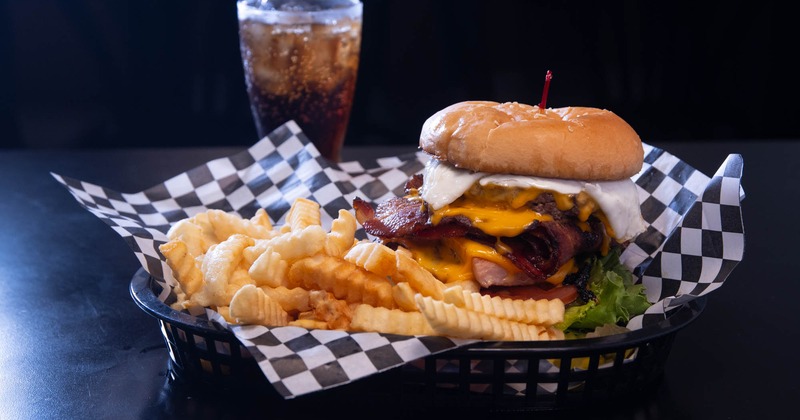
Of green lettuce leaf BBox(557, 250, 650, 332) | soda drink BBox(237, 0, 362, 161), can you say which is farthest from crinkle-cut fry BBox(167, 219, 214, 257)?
soda drink BBox(237, 0, 362, 161)

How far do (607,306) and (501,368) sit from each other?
50 centimetres

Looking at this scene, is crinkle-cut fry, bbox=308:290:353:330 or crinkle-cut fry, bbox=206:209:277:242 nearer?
crinkle-cut fry, bbox=308:290:353:330

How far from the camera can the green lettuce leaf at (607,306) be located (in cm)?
239

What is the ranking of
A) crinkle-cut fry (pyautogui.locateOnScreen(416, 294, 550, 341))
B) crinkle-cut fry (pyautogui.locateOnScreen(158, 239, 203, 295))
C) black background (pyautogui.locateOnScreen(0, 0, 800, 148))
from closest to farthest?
crinkle-cut fry (pyautogui.locateOnScreen(416, 294, 550, 341))
crinkle-cut fry (pyautogui.locateOnScreen(158, 239, 203, 295))
black background (pyautogui.locateOnScreen(0, 0, 800, 148))

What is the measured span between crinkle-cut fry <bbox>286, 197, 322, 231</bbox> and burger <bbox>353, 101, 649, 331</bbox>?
0.17 m

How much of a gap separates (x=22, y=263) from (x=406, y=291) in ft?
5.33

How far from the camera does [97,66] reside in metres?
5.81

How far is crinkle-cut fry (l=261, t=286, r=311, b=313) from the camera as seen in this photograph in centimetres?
220

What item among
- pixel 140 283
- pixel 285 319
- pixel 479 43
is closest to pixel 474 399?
pixel 285 319

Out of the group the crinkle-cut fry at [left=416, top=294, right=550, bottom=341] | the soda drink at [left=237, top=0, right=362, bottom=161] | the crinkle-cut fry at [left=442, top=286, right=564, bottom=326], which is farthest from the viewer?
the soda drink at [left=237, top=0, right=362, bottom=161]

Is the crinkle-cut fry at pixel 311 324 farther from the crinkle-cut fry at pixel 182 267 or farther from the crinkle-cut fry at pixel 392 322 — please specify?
the crinkle-cut fry at pixel 182 267

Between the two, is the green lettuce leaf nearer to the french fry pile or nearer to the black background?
the french fry pile

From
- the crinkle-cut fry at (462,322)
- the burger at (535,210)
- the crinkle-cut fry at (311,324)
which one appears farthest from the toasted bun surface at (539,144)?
the crinkle-cut fry at (311,324)

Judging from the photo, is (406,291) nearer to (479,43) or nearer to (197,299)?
(197,299)
